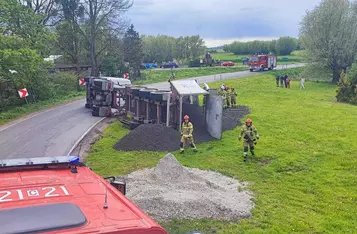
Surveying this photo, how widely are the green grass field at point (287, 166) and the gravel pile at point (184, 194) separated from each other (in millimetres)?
357

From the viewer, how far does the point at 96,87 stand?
25688 mm

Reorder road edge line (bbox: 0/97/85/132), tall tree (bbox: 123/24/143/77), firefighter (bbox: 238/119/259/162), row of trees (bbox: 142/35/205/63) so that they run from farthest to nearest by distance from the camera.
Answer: row of trees (bbox: 142/35/205/63), tall tree (bbox: 123/24/143/77), road edge line (bbox: 0/97/85/132), firefighter (bbox: 238/119/259/162)

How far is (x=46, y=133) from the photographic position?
20406 mm

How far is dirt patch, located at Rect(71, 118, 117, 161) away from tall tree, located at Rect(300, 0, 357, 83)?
28.7m

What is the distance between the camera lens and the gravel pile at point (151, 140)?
1770cm

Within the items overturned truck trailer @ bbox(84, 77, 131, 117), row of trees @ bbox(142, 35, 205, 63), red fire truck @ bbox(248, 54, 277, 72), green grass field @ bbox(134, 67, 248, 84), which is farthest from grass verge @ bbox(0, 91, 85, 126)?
row of trees @ bbox(142, 35, 205, 63)

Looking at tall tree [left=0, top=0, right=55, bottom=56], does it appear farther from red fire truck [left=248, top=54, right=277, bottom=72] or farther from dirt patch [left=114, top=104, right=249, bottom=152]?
red fire truck [left=248, top=54, right=277, bottom=72]

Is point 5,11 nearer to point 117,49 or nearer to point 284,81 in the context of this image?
point 117,49

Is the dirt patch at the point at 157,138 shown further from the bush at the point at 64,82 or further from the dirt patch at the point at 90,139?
the bush at the point at 64,82

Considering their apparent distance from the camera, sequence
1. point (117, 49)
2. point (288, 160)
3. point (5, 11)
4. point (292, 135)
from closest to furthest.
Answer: point (288, 160), point (292, 135), point (5, 11), point (117, 49)

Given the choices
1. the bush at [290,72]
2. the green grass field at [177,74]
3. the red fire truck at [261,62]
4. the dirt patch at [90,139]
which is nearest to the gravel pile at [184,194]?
the dirt patch at [90,139]

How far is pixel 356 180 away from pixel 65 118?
1676cm

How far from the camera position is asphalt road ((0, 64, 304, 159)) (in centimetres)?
1702

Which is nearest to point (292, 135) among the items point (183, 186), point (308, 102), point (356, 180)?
point (356, 180)
